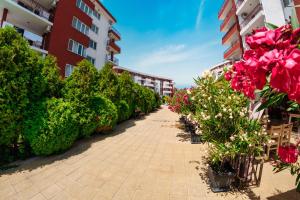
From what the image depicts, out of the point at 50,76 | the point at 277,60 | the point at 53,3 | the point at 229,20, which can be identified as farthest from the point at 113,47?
the point at 277,60

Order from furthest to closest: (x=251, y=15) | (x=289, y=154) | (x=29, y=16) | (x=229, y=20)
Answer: (x=229, y=20) → (x=251, y=15) → (x=29, y=16) → (x=289, y=154)

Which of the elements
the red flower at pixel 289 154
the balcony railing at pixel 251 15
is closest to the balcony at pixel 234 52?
the balcony railing at pixel 251 15

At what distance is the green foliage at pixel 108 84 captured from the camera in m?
10.5

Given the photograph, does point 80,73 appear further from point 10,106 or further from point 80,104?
point 10,106

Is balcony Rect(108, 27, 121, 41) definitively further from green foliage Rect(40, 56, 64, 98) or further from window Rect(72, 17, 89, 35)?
green foliage Rect(40, 56, 64, 98)

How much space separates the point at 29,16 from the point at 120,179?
17133 millimetres

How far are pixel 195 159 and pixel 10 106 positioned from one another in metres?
6.70

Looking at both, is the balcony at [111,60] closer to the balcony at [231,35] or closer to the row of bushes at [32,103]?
the balcony at [231,35]

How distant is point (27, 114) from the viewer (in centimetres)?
545

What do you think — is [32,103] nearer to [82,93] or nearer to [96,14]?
[82,93]

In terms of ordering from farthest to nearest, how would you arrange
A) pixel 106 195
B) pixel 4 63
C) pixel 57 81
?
1. pixel 57 81
2. pixel 4 63
3. pixel 106 195

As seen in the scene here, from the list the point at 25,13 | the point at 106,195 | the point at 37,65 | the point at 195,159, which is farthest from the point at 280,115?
the point at 25,13

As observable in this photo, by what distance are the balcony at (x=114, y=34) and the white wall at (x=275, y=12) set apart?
24.2m

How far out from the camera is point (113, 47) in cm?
3000
